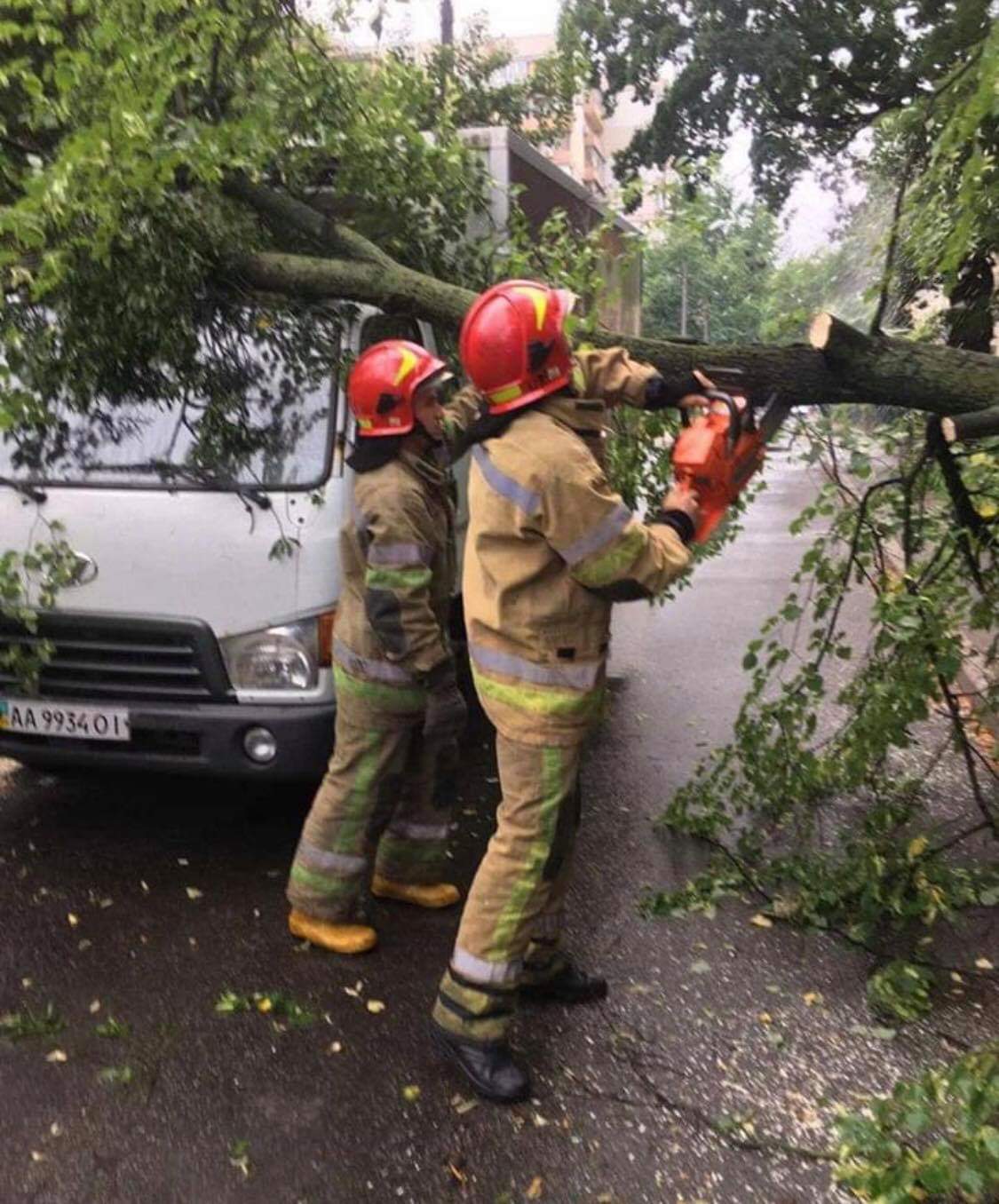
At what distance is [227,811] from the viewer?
4641 millimetres

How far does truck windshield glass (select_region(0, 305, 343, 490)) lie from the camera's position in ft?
12.7

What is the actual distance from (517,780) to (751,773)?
1.66 m

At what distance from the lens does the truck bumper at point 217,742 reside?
3.74m

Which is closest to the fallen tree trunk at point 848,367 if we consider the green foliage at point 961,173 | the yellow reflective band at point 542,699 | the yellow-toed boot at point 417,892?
the green foliage at point 961,173

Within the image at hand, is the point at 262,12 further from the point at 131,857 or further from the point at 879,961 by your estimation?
the point at 879,961

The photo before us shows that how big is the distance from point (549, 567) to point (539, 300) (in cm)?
64

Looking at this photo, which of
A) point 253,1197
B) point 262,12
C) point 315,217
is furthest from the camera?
point 315,217

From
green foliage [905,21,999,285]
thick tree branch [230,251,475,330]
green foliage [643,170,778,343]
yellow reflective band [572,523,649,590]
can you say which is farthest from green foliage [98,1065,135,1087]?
green foliage [905,21,999,285]

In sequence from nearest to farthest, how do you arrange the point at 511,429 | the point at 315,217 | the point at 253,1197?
the point at 253,1197 → the point at 511,429 → the point at 315,217

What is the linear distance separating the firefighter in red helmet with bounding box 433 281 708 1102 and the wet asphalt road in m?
0.23

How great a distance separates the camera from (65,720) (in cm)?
387

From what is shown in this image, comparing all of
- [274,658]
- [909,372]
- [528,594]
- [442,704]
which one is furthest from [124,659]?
[909,372]

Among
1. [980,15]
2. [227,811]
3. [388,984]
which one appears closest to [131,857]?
[227,811]

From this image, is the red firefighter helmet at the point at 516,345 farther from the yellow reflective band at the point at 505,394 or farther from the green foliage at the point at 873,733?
the green foliage at the point at 873,733
